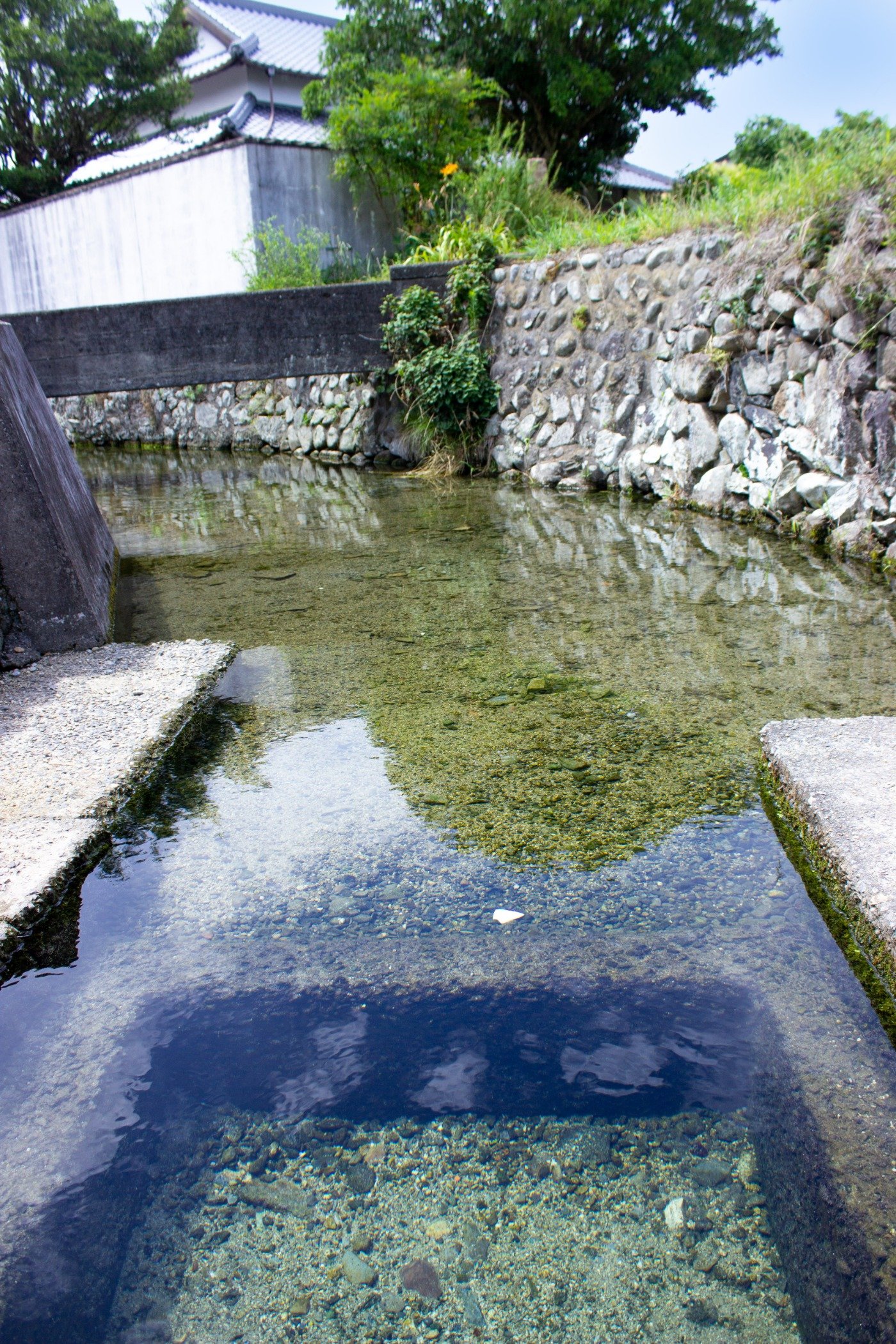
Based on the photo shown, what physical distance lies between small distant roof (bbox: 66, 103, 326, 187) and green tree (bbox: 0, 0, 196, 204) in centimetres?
33

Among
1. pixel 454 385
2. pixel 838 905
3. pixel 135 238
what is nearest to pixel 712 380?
pixel 454 385

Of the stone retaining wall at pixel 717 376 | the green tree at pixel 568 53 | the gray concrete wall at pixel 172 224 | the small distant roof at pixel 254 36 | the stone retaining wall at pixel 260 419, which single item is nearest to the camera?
the stone retaining wall at pixel 717 376

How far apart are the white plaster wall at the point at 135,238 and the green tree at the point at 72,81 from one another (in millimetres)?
1996

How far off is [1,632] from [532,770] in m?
2.16

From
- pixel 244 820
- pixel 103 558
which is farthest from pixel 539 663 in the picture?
pixel 103 558

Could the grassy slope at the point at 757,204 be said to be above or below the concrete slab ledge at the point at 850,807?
above

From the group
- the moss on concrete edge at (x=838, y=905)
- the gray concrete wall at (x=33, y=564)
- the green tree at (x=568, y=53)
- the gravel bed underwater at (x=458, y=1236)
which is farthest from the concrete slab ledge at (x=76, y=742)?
the green tree at (x=568, y=53)

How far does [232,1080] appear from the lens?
64.6 inches

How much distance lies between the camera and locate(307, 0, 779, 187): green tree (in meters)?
14.0

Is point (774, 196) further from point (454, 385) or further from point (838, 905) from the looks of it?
point (838, 905)

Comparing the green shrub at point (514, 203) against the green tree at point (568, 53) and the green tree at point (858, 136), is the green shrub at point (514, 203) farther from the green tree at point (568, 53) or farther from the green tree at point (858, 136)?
the green tree at point (568, 53)

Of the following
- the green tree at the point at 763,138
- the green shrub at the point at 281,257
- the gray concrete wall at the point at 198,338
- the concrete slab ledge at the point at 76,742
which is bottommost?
the concrete slab ledge at the point at 76,742

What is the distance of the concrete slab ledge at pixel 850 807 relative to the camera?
1880 millimetres

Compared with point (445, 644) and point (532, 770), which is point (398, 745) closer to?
point (532, 770)
